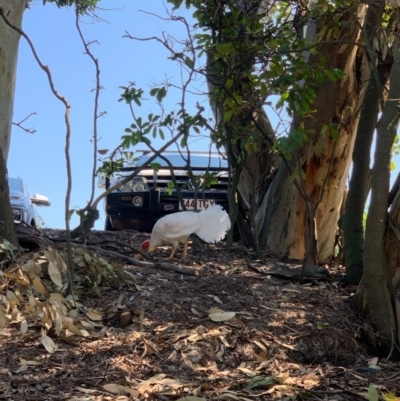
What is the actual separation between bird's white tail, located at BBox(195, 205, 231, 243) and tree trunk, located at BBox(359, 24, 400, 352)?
1.59 meters

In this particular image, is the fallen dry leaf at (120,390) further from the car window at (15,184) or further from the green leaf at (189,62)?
the car window at (15,184)

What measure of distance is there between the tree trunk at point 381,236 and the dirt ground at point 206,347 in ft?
0.57

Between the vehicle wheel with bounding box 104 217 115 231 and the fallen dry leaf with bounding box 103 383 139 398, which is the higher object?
the vehicle wheel with bounding box 104 217 115 231

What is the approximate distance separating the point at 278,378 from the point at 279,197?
3854 mm

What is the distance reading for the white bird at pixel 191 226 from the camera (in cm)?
598

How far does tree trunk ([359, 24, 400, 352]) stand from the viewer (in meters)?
4.68

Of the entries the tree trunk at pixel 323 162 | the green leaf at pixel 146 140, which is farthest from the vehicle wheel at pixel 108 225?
the green leaf at pixel 146 140

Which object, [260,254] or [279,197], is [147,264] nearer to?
[260,254]

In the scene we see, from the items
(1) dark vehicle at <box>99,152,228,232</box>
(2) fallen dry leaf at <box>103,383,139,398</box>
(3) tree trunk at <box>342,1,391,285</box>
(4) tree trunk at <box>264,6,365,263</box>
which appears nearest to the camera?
(2) fallen dry leaf at <box>103,383,139,398</box>

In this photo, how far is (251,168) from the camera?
25.3 ft

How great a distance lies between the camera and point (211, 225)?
19.9 ft

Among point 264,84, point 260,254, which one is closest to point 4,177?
point 264,84

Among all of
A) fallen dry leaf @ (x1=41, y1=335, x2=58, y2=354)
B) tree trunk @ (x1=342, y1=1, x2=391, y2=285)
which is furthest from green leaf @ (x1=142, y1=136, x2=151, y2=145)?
fallen dry leaf @ (x1=41, y1=335, x2=58, y2=354)

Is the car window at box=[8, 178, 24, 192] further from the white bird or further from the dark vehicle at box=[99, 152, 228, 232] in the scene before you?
the white bird
